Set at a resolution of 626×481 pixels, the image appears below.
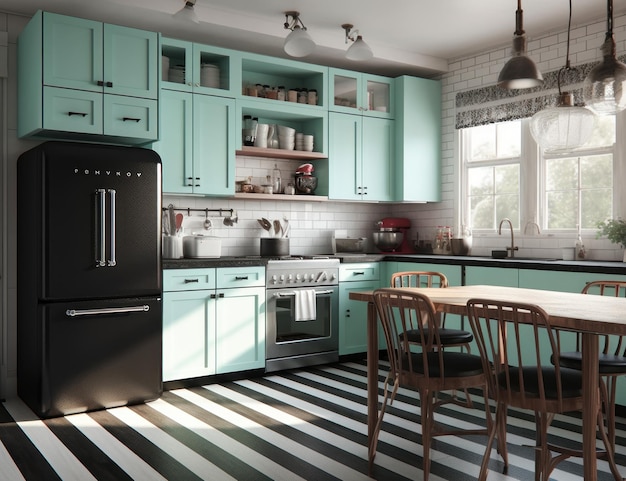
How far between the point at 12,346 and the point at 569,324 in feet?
12.7

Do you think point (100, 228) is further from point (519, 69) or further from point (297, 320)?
point (519, 69)

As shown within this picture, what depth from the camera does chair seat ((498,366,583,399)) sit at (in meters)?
2.75

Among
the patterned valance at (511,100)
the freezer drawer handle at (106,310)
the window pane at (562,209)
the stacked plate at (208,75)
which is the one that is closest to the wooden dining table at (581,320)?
the freezer drawer handle at (106,310)

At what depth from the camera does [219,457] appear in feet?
11.4

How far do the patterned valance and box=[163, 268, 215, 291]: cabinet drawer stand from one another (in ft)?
9.50

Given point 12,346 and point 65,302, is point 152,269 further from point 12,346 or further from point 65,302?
point 12,346

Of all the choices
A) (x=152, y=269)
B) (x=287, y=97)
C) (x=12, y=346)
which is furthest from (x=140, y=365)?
(x=287, y=97)

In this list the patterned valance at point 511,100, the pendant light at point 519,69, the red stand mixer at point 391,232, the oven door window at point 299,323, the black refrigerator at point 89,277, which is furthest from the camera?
the red stand mixer at point 391,232

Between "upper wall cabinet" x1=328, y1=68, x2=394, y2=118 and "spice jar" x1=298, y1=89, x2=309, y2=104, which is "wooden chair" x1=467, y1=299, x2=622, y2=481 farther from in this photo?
"upper wall cabinet" x1=328, y1=68, x2=394, y2=118

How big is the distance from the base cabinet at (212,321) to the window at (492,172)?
2270mm

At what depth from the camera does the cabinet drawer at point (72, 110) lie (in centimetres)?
442

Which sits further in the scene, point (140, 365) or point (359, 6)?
point (359, 6)

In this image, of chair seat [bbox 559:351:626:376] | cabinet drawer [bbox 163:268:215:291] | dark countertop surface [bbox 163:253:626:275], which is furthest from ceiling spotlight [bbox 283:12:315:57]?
chair seat [bbox 559:351:626:376]

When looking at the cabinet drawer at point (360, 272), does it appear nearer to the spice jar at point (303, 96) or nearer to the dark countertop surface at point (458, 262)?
the dark countertop surface at point (458, 262)
